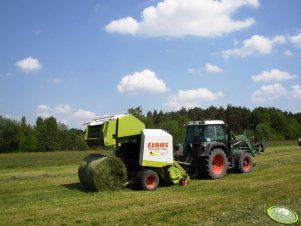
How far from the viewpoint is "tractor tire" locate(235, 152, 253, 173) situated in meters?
15.0

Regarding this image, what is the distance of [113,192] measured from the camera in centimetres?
1077

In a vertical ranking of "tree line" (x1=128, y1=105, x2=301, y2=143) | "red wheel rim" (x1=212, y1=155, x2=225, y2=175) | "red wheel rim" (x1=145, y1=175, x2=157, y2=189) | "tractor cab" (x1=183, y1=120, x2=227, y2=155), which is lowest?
"red wheel rim" (x1=145, y1=175, x2=157, y2=189)

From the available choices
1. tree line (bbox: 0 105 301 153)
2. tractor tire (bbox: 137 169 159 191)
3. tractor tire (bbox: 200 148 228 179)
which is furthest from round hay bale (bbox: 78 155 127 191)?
tree line (bbox: 0 105 301 153)

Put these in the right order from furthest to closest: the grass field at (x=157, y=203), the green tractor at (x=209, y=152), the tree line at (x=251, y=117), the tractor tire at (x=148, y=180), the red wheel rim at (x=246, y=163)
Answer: the tree line at (x=251, y=117), the red wheel rim at (x=246, y=163), the green tractor at (x=209, y=152), the tractor tire at (x=148, y=180), the grass field at (x=157, y=203)

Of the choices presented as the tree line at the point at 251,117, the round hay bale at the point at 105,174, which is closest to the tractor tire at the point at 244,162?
the round hay bale at the point at 105,174

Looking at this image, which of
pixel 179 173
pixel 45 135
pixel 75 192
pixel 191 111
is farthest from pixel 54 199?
pixel 191 111

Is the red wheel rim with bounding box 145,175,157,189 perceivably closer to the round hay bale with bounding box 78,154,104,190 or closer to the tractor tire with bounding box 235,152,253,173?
the round hay bale with bounding box 78,154,104,190

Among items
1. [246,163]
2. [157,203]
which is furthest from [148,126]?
[157,203]

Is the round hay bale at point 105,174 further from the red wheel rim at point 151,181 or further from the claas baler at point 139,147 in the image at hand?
the red wheel rim at point 151,181

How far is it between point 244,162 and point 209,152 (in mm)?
2263

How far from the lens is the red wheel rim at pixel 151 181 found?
451 inches

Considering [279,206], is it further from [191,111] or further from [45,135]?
[191,111]

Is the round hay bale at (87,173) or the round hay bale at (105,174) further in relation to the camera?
the round hay bale at (87,173)

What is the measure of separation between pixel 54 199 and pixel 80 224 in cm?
310
